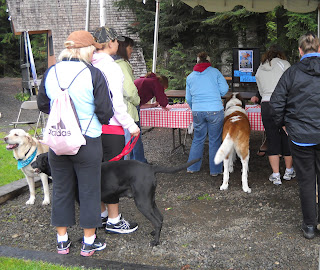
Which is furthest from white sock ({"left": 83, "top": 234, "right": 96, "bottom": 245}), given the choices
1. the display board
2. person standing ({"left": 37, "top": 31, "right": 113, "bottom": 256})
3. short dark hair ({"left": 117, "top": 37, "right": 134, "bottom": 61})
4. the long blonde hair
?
the display board

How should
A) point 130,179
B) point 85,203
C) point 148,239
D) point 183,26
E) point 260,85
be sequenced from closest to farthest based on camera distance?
point 85,203 → point 130,179 → point 148,239 → point 260,85 → point 183,26

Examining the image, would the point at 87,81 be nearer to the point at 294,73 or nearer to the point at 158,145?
the point at 294,73

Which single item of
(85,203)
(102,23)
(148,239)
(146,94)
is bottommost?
(148,239)

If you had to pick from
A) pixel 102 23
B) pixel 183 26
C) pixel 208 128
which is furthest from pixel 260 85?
pixel 183 26

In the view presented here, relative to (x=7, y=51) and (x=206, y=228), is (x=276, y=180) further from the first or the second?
(x=7, y=51)

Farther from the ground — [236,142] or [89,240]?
[236,142]

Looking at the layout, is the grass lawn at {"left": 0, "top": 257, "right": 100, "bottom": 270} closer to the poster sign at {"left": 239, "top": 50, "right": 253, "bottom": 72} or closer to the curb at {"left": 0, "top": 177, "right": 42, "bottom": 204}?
the curb at {"left": 0, "top": 177, "right": 42, "bottom": 204}

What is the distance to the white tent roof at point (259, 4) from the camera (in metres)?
6.83

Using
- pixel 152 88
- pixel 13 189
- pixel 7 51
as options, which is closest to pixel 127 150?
pixel 152 88

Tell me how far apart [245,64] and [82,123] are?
17.0 ft

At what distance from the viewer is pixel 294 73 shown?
366 cm

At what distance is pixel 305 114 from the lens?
3.64 metres

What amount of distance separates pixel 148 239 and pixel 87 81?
5.74ft

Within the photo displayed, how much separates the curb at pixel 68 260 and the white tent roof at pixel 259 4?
502cm
